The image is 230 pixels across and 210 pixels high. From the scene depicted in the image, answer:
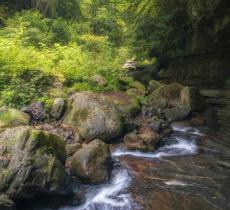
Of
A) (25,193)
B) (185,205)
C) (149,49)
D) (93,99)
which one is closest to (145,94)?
(149,49)

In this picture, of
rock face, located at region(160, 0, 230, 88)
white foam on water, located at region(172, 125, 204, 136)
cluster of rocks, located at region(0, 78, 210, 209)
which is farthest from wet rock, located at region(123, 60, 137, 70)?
white foam on water, located at region(172, 125, 204, 136)

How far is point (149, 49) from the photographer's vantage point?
17.6m

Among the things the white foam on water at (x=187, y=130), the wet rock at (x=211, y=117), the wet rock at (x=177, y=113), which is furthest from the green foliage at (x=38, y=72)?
the wet rock at (x=211, y=117)

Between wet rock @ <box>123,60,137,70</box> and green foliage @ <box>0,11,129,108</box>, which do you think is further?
wet rock @ <box>123,60,137,70</box>

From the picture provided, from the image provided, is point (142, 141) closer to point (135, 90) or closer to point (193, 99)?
point (193, 99)

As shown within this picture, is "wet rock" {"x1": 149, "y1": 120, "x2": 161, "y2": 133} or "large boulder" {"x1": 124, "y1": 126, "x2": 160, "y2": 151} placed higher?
"wet rock" {"x1": 149, "y1": 120, "x2": 161, "y2": 133}

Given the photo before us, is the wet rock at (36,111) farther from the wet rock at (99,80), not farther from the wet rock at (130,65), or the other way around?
the wet rock at (130,65)

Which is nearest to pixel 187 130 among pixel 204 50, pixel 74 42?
pixel 204 50

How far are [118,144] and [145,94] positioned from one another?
18.6 ft

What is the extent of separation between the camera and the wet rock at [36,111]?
9.76 meters

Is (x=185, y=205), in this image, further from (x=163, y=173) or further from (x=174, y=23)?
(x=174, y=23)

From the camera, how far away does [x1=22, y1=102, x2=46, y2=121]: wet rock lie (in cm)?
976

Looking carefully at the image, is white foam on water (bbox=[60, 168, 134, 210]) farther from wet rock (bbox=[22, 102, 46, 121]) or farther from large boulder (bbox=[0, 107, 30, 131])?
wet rock (bbox=[22, 102, 46, 121])

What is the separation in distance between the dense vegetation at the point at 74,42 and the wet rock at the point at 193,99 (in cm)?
318
